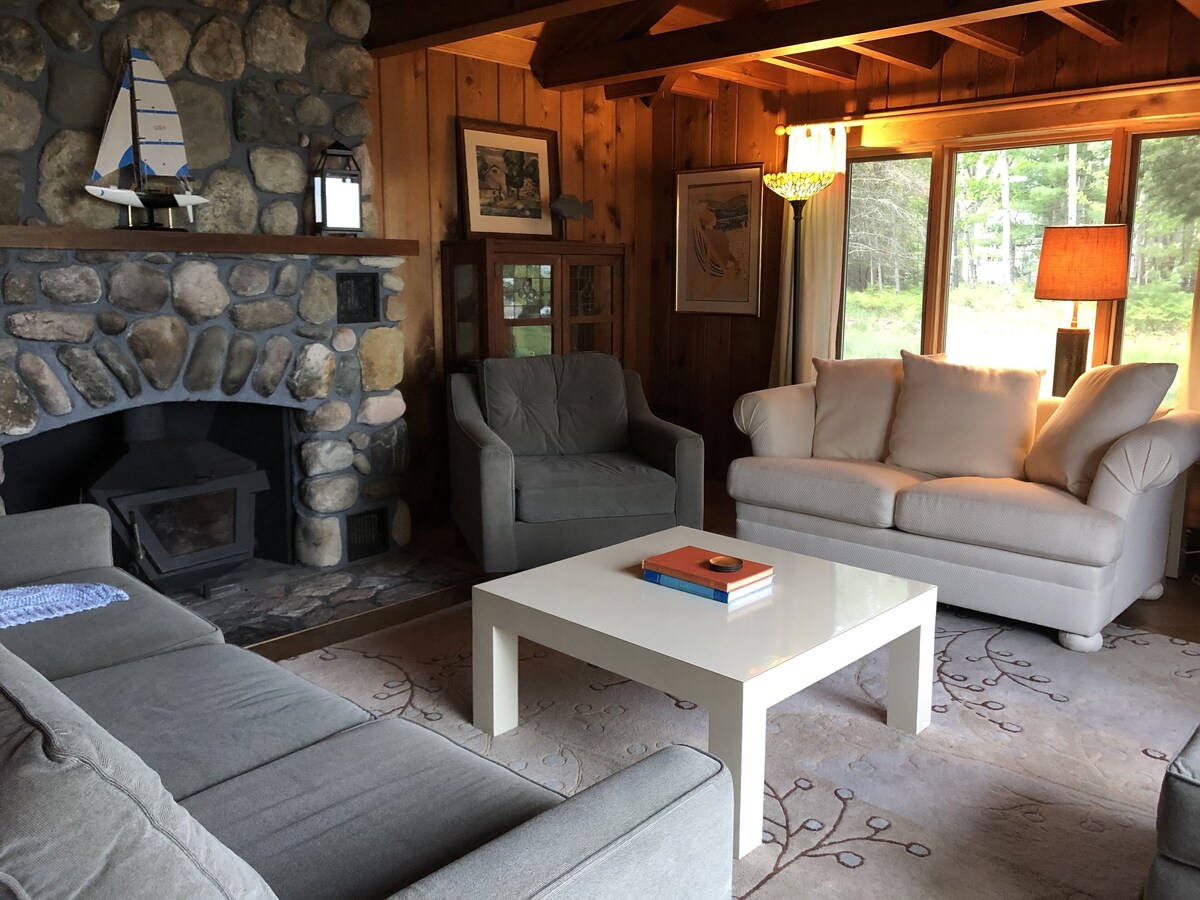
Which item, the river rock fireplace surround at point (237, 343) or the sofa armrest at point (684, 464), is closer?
the river rock fireplace surround at point (237, 343)

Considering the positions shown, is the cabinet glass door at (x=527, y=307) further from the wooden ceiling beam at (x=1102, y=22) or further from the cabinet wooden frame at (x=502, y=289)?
the wooden ceiling beam at (x=1102, y=22)

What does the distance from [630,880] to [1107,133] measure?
392 cm

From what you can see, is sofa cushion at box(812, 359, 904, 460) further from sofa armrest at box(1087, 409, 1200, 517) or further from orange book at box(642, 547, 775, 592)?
orange book at box(642, 547, 775, 592)

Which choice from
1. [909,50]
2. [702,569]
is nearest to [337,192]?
[702,569]

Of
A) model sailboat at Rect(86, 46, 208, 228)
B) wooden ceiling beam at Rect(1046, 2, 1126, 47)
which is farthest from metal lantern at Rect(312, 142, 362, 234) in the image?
wooden ceiling beam at Rect(1046, 2, 1126, 47)

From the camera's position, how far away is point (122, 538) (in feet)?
11.2

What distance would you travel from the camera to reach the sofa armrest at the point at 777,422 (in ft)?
13.3

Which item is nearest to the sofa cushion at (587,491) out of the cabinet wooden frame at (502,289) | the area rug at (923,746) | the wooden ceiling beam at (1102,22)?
the area rug at (923,746)

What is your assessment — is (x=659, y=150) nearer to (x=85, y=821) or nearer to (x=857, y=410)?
(x=857, y=410)

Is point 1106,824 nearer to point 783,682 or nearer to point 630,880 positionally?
point 783,682

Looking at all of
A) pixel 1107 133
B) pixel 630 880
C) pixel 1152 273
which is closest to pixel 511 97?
pixel 1107 133

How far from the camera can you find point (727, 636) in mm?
2258

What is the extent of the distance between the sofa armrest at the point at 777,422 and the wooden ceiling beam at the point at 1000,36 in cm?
150

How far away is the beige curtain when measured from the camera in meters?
4.81
